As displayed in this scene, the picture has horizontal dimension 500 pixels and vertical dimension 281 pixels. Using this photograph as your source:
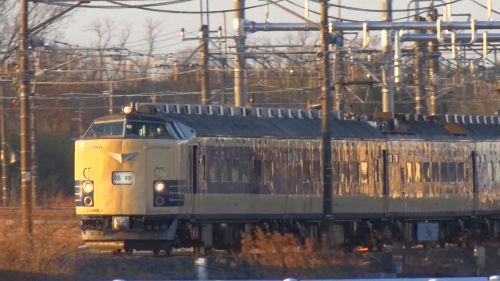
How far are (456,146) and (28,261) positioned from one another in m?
14.0

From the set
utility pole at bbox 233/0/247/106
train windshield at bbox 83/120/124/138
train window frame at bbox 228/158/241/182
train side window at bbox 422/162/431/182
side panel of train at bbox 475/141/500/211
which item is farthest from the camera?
utility pole at bbox 233/0/247/106

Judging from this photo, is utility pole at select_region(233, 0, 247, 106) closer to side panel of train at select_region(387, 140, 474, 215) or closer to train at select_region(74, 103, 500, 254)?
train at select_region(74, 103, 500, 254)

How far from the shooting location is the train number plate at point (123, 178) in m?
25.3

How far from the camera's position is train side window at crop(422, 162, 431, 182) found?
31734 millimetres

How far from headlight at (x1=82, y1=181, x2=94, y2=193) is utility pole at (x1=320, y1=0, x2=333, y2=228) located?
5.33 m

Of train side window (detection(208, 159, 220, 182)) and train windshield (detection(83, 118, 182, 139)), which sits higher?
train windshield (detection(83, 118, 182, 139))

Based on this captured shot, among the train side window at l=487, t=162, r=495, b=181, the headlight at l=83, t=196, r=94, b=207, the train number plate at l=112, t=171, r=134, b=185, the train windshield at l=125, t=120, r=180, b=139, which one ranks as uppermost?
the train windshield at l=125, t=120, r=180, b=139

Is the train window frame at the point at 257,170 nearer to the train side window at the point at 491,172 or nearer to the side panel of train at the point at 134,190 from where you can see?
the side panel of train at the point at 134,190

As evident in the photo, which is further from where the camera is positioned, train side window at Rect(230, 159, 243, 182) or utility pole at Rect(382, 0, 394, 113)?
utility pole at Rect(382, 0, 394, 113)

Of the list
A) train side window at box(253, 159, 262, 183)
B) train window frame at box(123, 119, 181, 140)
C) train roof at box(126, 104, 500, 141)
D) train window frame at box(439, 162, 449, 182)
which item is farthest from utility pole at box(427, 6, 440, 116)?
train window frame at box(123, 119, 181, 140)

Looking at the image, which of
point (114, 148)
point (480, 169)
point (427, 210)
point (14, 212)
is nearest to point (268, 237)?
point (114, 148)

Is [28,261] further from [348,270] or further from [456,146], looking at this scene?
[456,146]

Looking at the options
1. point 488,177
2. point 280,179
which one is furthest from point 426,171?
point 280,179

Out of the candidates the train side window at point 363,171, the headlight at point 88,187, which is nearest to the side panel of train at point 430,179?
the train side window at point 363,171
